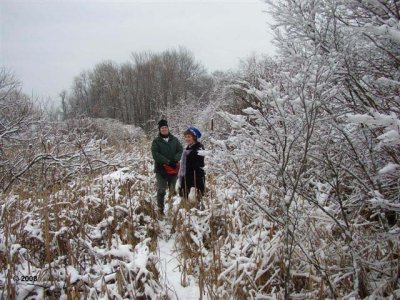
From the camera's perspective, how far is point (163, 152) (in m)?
5.71

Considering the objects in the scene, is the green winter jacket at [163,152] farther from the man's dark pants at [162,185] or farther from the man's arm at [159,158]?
the man's dark pants at [162,185]

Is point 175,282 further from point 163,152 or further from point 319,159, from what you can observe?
point 163,152

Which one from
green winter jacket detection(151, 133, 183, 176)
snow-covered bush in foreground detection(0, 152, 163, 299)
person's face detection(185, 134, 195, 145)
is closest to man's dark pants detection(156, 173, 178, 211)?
green winter jacket detection(151, 133, 183, 176)

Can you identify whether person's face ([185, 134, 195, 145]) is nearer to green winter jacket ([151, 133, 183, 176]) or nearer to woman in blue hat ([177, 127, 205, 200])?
woman in blue hat ([177, 127, 205, 200])

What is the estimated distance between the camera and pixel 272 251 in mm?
2969

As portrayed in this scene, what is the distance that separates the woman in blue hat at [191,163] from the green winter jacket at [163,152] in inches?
14.4

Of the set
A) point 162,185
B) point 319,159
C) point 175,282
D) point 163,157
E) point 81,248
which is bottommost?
point 175,282

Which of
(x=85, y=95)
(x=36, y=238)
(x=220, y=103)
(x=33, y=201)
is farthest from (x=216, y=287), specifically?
(x=85, y=95)

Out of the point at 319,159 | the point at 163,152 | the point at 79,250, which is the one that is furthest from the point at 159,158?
the point at 319,159

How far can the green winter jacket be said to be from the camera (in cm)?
559

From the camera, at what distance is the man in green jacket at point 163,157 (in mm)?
5552

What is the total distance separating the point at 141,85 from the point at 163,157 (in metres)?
37.0

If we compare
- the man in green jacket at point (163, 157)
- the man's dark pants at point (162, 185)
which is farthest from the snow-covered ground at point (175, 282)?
the man in green jacket at point (163, 157)

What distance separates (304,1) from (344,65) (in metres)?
0.68
